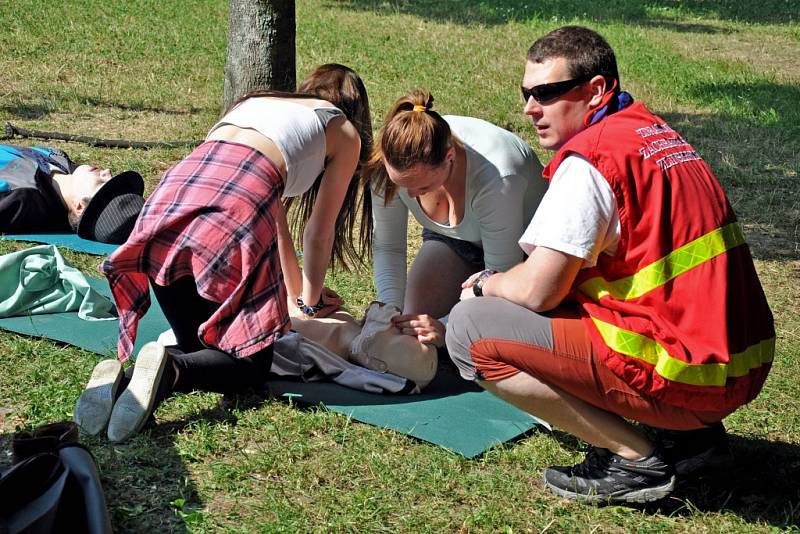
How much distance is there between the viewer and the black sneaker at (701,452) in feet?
10.6

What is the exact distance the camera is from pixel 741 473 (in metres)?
3.39

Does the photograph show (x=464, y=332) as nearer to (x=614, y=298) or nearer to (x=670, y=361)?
(x=614, y=298)

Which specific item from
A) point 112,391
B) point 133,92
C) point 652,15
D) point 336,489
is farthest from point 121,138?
point 652,15

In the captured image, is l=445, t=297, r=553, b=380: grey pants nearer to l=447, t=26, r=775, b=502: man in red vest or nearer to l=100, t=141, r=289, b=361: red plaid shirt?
l=447, t=26, r=775, b=502: man in red vest

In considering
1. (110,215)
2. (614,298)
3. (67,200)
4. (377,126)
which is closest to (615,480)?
(614,298)

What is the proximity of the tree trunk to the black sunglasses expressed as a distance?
4356 millimetres

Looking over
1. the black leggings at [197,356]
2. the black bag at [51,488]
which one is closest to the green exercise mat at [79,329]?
the black leggings at [197,356]

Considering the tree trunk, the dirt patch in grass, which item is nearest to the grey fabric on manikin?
the tree trunk

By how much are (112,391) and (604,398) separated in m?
1.66

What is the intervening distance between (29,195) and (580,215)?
3.87m

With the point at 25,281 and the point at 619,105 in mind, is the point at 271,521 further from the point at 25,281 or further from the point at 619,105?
the point at 25,281

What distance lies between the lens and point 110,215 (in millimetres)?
5633

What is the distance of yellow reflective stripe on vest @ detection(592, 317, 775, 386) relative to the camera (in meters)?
2.81

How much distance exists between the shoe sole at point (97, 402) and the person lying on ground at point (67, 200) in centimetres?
232
